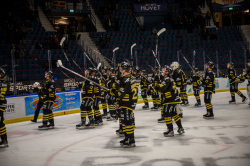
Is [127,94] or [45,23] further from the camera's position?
[45,23]

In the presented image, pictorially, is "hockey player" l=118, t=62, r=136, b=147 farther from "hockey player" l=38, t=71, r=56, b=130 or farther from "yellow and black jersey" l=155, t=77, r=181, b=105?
"hockey player" l=38, t=71, r=56, b=130

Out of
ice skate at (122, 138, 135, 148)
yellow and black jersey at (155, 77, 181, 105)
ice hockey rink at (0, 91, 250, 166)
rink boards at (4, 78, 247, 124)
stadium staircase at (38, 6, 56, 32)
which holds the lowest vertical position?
ice hockey rink at (0, 91, 250, 166)

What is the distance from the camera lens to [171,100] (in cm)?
621

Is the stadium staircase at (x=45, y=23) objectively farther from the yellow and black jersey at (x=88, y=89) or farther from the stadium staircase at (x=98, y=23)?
the yellow and black jersey at (x=88, y=89)

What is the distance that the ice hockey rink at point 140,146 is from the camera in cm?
450

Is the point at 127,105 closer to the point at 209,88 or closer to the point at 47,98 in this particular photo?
the point at 47,98

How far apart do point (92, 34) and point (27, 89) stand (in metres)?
10.7

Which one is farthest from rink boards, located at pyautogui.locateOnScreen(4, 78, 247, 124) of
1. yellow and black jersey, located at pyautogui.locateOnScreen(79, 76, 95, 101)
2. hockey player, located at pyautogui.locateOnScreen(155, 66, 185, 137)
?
hockey player, located at pyautogui.locateOnScreen(155, 66, 185, 137)

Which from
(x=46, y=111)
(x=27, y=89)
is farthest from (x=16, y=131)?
(x=27, y=89)

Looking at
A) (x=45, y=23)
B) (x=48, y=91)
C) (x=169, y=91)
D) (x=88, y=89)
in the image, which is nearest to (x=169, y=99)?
(x=169, y=91)

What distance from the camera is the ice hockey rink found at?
14.8 feet

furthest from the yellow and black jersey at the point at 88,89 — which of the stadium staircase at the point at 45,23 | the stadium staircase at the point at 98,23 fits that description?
the stadium staircase at the point at 98,23

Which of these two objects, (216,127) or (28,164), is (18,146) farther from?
(216,127)

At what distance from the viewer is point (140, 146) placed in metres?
5.50
